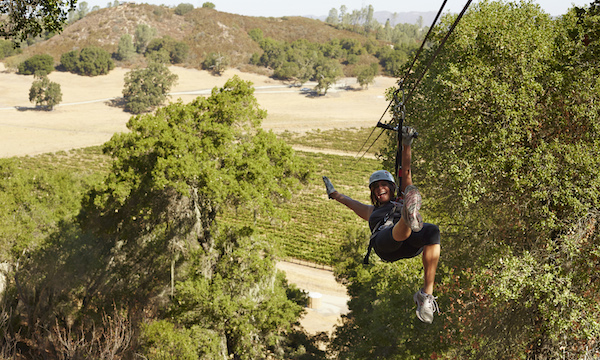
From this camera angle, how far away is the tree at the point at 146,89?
368ft

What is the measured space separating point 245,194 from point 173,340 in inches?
228

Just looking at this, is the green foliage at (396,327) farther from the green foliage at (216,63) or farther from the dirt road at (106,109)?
the green foliage at (216,63)

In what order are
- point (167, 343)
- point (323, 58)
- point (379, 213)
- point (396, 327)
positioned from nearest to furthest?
point (379, 213) < point (396, 327) < point (167, 343) < point (323, 58)

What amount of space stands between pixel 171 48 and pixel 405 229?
168070 mm

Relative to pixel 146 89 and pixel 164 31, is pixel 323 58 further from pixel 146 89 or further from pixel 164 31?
pixel 164 31

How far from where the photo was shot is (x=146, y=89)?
115562mm

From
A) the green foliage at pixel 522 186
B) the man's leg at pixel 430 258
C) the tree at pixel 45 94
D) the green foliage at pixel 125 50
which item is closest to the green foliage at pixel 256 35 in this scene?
the green foliage at pixel 125 50

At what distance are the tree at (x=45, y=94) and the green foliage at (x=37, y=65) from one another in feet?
88.5

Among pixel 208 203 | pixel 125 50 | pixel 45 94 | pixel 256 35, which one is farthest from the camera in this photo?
pixel 256 35

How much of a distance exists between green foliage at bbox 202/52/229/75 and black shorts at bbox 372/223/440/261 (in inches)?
5955

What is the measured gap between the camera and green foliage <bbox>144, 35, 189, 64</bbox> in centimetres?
15850

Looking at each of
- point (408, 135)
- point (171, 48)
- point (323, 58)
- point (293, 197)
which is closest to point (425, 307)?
point (408, 135)

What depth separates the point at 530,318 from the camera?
11.5 m

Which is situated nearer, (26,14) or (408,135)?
(408,135)
